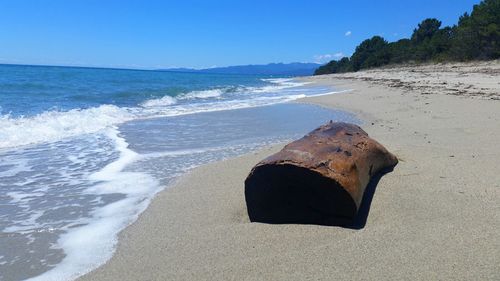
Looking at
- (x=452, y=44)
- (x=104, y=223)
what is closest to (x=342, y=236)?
(x=104, y=223)

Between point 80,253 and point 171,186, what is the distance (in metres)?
1.71

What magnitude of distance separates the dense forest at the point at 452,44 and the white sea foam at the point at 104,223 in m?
34.5

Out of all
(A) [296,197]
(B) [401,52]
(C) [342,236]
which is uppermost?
(B) [401,52]

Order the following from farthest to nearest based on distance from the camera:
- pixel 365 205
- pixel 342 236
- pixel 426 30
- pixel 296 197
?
pixel 426 30, pixel 365 205, pixel 296 197, pixel 342 236

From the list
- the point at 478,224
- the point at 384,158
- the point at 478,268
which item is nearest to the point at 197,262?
the point at 478,268

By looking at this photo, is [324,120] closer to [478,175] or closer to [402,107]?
[402,107]

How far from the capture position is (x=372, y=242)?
297 centimetres

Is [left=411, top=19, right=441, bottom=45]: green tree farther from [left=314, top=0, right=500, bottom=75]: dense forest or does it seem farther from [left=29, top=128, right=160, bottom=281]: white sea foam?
[left=29, top=128, right=160, bottom=281]: white sea foam

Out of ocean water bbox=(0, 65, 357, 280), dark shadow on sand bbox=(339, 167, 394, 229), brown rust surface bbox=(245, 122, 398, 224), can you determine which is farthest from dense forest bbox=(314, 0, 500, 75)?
brown rust surface bbox=(245, 122, 398, 224)

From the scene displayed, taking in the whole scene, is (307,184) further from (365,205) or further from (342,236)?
(365,205)

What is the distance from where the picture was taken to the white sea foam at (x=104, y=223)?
9.93 feet

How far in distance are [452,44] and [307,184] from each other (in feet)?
140

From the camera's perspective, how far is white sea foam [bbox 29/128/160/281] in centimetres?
303

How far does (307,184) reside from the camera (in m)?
3.22
